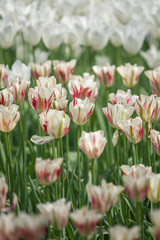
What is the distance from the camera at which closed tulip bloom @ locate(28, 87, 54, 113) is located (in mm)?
1766

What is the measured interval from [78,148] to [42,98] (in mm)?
263

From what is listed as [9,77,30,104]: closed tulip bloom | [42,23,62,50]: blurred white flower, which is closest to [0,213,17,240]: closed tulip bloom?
[9,77,30,104]: closed tulip bloom

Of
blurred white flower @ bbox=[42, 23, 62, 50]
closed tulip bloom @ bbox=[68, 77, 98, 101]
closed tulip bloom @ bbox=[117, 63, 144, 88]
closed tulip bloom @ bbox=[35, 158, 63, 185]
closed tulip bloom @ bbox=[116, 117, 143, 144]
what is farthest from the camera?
blurred white flower @ bbox=[42, 23, 62, 50]

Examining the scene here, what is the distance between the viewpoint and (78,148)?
177cm

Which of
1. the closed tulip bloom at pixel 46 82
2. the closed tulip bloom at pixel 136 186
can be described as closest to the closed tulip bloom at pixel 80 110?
the closed tulip bloom at pixel 46 82

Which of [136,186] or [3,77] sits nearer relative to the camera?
[136,186]

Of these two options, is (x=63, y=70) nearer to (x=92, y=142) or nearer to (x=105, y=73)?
(x=105, y=73)

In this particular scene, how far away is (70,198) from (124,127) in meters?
0.47

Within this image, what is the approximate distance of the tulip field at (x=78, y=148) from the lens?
1227 millimetres

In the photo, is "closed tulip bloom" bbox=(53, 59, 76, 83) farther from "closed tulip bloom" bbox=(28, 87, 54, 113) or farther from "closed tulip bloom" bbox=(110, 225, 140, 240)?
"closed tulip bloom" bbox=(110, 225, 140, 240)

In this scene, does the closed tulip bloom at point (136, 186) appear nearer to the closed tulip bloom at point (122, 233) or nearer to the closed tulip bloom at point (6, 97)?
the closed tulip bloom at point (122, 233)

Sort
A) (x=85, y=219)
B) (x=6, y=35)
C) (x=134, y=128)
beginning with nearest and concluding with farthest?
(x=85, y=219)
(x=134, y=128)
(x=6, y=35)

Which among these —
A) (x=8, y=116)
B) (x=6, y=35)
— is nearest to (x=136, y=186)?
(x=8, y=116)

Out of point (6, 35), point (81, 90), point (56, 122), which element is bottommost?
point (56, 122)
